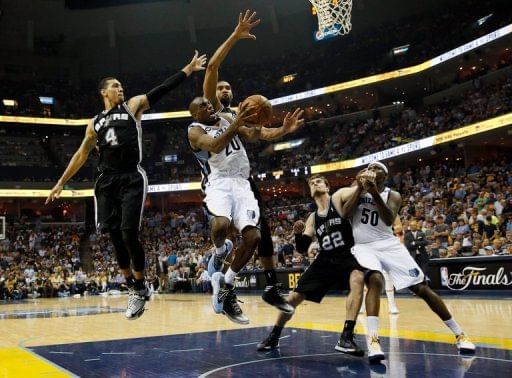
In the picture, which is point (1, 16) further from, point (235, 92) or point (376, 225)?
point (376, 225)

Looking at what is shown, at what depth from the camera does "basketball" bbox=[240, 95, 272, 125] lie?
5254 millimetres

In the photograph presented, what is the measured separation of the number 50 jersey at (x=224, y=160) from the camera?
580 centimetres

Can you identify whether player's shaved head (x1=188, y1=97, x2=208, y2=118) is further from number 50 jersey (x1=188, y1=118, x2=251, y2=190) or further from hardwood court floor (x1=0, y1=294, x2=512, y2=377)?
hardwood court floor (x1=0, y1=294, x2=512, y2=377)

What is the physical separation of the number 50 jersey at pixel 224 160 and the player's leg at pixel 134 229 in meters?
0.68

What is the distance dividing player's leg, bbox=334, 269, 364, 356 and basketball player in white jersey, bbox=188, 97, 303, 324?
1.12m

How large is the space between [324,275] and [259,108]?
2363 millimetres

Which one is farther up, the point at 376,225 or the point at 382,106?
the point at 382,106

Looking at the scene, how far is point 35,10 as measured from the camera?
131 feet

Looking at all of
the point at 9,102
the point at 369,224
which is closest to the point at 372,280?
the point at 369,224

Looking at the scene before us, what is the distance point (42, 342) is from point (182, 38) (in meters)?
37.9

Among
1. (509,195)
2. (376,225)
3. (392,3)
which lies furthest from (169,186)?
(376,225)

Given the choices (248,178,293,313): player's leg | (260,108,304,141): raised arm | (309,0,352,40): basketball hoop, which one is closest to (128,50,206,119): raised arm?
(260,108,304,141): raised arm

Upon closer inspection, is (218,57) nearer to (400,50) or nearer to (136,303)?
(136,303)

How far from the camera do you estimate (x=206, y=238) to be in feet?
104
